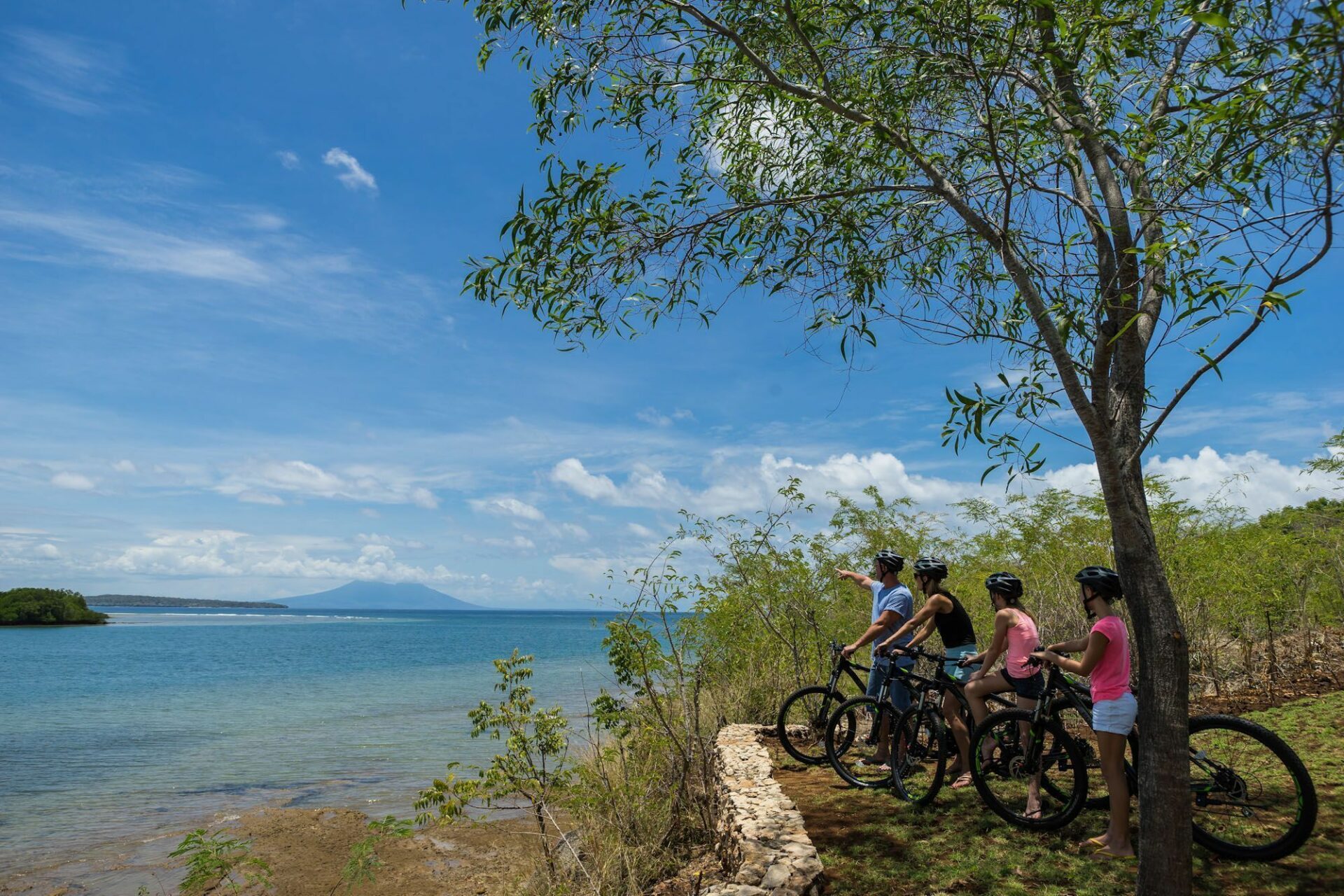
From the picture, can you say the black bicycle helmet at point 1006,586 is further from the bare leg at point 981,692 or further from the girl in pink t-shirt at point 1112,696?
the girl in pink t-shirt at point 1112,696

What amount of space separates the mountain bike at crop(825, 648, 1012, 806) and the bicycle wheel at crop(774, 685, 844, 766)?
1.26 ft

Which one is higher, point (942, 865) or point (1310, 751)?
point (1310, 751)

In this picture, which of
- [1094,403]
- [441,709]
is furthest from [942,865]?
[441,709]

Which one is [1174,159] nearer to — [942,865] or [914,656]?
[914,656]

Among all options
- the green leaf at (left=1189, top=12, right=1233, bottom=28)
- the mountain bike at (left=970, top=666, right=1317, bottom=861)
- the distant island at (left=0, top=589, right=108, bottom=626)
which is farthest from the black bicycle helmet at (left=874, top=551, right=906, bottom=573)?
the distant island at (left=0, top=589, right=108, bottom=626)

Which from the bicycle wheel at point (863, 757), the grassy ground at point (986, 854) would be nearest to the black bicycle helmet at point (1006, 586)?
the bicycle wheel at point (863, 757)

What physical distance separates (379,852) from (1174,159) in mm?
11429

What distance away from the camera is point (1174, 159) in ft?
14.5

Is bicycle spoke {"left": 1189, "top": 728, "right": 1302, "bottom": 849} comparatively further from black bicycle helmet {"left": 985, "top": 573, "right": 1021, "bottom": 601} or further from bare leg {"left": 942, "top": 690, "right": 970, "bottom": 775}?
bare leg {"left": 942, "top": 690, "right": 970, "bottom": 775}

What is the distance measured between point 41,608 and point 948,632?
11674 cm

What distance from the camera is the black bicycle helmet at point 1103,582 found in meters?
5.01

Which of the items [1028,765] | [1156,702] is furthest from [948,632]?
[1156,702]

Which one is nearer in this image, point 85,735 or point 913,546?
point 913,546

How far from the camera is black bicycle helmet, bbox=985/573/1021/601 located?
19.2 feet
